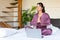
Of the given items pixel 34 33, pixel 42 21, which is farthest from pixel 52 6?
pixel 34 33

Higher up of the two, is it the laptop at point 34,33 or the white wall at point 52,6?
the white wall at point 52,6

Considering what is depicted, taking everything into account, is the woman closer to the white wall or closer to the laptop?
the laptop

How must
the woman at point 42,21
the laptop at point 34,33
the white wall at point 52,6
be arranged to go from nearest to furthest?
the laptop at point 34,33 → the woman at point 42,21 → the white wall at point 52,6

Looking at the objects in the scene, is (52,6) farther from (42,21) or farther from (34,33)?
(34,33)

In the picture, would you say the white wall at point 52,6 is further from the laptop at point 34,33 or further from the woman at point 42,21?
the laptop at point 34,33

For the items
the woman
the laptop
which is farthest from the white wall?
the laptop

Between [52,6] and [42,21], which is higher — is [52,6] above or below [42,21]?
above

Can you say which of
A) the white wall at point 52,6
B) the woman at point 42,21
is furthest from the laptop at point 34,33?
the white wall at point 52,6

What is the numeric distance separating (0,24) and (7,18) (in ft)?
1.63

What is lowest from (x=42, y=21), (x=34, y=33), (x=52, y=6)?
(x=34, y=33)

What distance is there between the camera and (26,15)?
5566 millimetres

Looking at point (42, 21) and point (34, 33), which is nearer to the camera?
point (34, 33)

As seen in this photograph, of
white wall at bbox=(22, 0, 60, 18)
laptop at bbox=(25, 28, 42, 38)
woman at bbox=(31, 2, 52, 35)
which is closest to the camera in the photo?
laptop at bbox=(25, 28, 42, 38)

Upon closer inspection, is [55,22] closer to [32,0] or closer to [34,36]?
[32,0]
